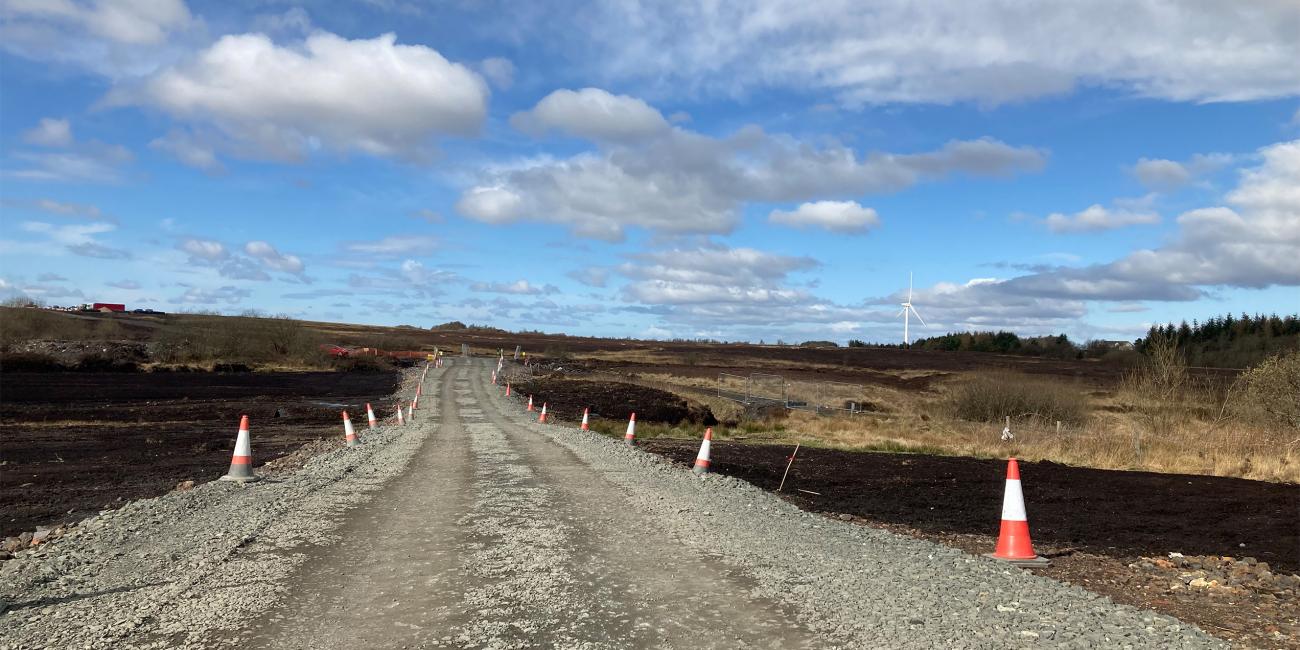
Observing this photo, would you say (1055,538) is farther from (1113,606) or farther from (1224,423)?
(1224,423)

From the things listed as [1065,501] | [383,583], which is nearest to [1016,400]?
[1065,501]

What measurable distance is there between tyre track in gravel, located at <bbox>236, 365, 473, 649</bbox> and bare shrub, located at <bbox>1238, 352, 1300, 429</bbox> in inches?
1059

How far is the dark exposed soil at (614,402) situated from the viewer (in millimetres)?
39875

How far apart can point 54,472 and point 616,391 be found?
33.9 meters

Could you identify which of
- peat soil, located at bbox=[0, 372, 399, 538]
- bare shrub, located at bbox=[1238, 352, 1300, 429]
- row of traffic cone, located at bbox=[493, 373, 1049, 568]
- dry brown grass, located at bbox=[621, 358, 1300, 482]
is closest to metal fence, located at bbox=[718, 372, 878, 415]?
dry brown grass, located at bbox=[621, 358, 1300, 482]

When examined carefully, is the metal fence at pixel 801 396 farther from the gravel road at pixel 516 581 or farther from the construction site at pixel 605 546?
the gravel road at pixel 516 581

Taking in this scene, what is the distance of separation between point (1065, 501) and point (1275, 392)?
54.3ft

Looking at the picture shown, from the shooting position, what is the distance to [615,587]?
6449 millimetres

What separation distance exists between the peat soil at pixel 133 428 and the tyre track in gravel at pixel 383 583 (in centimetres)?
554

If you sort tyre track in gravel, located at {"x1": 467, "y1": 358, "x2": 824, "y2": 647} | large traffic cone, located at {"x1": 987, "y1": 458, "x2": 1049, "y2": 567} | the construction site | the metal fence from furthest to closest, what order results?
the metal fence → large traffic cone, located at {"x1": 987, "y1": 458, "x2": 1049, "y2": 567} → the construction site → tyre track in gravel, located at {"x1": 467, "y1": 358, "x2": 824, "y2": 647}

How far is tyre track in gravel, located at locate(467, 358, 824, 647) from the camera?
17.4 ft

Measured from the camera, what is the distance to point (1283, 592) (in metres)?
7.89

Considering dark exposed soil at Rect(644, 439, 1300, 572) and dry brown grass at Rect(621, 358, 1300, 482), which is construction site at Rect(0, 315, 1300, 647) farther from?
dry brown grass at Rect(621, 358, 1300, 482)

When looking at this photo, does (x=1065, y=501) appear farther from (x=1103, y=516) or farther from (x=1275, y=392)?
(x=1275, y=392)
